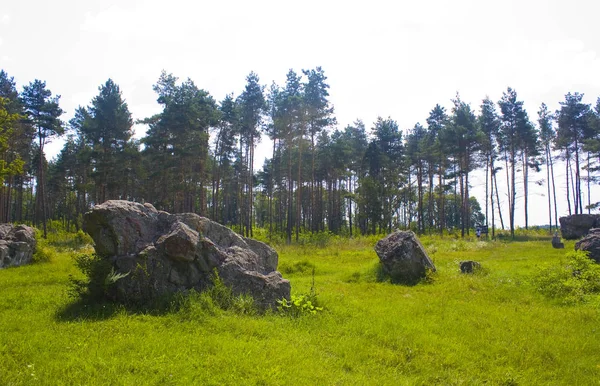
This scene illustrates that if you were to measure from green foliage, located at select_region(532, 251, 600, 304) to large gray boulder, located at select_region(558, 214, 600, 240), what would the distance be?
66.9 feet

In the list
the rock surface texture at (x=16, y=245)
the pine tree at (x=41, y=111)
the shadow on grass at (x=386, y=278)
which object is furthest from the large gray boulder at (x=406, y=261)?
the pine tree at (x=41, y=111)

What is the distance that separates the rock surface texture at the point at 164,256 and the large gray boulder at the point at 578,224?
2928 centimetres

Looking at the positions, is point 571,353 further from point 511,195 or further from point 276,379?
point 511,195

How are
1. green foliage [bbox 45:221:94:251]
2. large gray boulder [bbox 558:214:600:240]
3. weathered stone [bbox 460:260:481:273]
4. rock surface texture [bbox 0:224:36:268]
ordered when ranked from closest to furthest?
weathered stone [bbox 460:260:481:273] → rock surface texture [bbox 0:224:36:268] → green foliage [bbox 45:221:94:251] → large gray boulder [bbox 558:214:600:240]

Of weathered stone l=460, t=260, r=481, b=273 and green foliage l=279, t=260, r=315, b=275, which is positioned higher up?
weathered stone l=460, t=260, r=481, b=273

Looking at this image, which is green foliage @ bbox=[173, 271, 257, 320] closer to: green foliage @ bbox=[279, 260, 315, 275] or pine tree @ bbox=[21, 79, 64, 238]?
green foliage @ bbox=[279, 260, 315, 275]

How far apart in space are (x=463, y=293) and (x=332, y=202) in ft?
129

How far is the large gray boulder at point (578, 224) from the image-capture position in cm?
2741

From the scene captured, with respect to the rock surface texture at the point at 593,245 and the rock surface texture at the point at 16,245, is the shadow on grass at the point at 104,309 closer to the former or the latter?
the rock surface texture at the point at 16,245

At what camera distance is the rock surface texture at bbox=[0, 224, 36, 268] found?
14.8 metres

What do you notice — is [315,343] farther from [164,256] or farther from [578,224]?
[578,224]

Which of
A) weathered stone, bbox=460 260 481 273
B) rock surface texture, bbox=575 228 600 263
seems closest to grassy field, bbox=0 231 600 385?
weathered stone, bbox=460 260 481 273

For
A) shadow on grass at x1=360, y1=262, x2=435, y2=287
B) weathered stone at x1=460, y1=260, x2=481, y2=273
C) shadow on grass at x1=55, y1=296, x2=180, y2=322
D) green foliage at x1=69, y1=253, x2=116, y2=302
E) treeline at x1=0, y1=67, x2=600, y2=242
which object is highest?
treeline at x1=0, y1=67, x2=600, y2=242

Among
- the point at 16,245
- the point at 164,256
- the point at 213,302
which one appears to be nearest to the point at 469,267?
the point at 213,302
